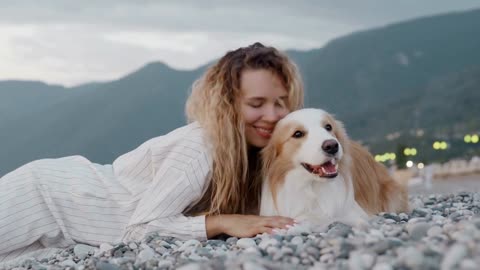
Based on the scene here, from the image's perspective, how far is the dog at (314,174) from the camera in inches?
210

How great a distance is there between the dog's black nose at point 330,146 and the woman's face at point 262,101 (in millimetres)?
637

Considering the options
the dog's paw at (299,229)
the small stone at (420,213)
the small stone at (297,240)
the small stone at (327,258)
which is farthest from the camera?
the small stone at (420,213)

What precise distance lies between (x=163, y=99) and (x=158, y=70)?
1352 centimetres

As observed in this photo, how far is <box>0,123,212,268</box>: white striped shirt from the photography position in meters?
5.90

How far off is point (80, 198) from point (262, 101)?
5.31 ft

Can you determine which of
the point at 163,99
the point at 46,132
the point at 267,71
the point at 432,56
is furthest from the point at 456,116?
the point at 267,71

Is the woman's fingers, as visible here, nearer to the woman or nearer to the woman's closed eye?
the woman

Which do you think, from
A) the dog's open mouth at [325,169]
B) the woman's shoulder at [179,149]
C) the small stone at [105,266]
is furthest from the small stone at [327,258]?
the woman's shoulder at [179,149]

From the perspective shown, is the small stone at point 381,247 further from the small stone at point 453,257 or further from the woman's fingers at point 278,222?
the woman's fingers at point 278,222

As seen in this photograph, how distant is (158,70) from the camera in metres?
105

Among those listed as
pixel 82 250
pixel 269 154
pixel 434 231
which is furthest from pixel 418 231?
pixel 82 250

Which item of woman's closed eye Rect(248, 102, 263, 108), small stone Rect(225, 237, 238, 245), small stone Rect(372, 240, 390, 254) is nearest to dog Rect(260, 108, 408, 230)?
woman's closed eye Rect(248, 102, 263, 108)

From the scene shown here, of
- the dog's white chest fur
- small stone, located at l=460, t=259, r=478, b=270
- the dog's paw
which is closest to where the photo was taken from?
small stone, located at l=460, t=259, r=478, b=270

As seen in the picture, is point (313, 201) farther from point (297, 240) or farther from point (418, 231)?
point (418, 231)
